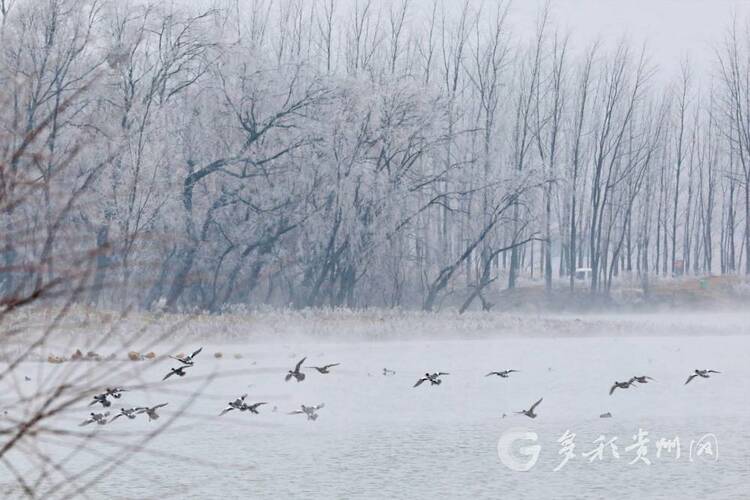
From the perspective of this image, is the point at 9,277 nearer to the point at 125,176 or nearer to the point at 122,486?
the point at 125,176

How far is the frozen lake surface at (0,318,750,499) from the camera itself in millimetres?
6727

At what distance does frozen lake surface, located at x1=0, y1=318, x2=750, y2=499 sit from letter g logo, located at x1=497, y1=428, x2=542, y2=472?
79 mm

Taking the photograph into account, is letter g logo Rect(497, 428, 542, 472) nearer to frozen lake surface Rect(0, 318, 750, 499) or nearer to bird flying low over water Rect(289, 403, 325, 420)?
frozen lake surface Rect(0, 318, 750, 499)

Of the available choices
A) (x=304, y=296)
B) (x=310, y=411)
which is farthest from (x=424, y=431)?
(x=304, y=296)

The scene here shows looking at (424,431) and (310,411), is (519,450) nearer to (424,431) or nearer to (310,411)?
(424,431)

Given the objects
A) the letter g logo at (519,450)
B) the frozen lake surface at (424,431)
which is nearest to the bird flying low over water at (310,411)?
the frozen lake surface at (424,431)

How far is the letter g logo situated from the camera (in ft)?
25.0

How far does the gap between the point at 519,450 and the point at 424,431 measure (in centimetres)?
112

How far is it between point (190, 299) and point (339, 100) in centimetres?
572

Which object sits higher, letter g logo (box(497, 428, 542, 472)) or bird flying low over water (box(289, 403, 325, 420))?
bird flying low over water (box(289, 403, 325, 420))

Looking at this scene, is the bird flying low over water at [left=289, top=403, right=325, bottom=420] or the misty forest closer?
the misty forest

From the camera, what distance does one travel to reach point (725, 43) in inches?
1642

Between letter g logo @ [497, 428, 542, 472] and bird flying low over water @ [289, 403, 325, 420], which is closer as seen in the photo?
letter g logo @ [497, 428, 542, 472]

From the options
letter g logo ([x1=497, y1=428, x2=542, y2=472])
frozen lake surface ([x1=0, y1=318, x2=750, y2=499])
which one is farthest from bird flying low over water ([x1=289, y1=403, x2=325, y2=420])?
letter g logo ([x1=497, y1=428, x2=542, y2=472])
